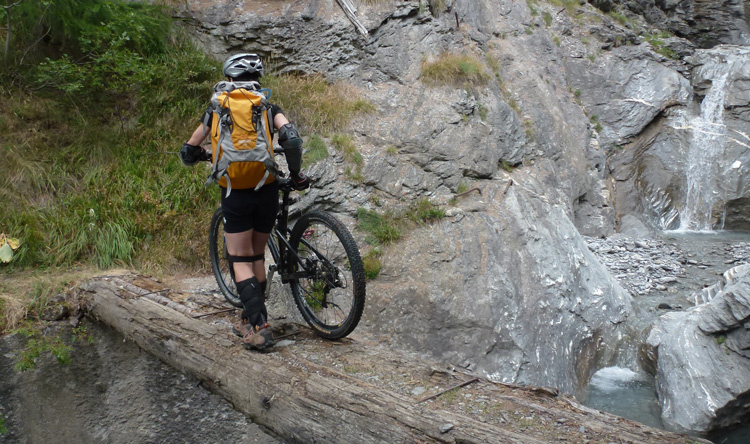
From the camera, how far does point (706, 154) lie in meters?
12.9

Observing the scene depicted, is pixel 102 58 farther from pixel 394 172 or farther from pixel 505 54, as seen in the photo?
pixel 505 54

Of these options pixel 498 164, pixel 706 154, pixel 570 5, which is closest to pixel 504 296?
pixel 498 164

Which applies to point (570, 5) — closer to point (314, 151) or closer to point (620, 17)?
point (620, 17)

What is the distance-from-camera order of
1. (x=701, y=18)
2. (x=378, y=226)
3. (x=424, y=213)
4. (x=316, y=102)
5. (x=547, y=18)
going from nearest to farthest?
(x=378, y=226) < (x=424, y=213) < (x=316, y=102) < (x=547, y=18) < (x=701, y=18)

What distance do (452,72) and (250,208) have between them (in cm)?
562

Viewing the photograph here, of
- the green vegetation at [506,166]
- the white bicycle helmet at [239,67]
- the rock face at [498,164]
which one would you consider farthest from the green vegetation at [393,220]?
the white bicycle helmet at [239,67]

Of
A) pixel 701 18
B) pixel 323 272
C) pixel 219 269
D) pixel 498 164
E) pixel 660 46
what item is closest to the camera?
pixel 323 272

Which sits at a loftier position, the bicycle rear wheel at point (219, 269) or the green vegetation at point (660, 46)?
the green vegetation at point (660, 46)

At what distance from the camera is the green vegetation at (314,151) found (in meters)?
7.16

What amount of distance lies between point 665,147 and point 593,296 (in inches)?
289

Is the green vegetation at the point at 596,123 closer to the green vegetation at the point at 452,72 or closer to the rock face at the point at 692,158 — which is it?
the rock face at the point at 692,158

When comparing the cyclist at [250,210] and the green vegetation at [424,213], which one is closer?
the cyclist at [250,210]

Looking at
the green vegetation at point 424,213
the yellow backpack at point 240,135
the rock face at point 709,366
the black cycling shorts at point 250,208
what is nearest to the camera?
the yellow backpack at point 240,135

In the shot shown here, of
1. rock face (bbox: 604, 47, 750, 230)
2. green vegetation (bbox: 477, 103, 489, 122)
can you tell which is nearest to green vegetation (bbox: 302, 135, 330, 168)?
green vegetation (bbox: 477, 103, 489, 122)
